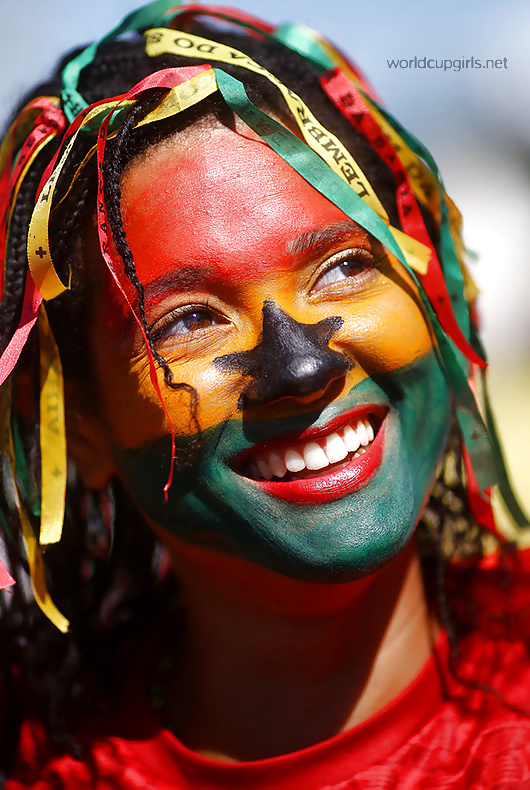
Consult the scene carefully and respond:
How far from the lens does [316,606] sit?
1821 millimetres

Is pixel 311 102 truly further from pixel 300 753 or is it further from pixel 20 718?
pixel 20 718

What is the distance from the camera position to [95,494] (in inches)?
96.0

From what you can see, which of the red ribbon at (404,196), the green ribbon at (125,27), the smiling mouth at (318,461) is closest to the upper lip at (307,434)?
the smiling mouth at (318,461)

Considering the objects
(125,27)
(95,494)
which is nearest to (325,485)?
(95,494)

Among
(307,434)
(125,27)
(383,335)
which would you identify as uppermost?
(125,27)

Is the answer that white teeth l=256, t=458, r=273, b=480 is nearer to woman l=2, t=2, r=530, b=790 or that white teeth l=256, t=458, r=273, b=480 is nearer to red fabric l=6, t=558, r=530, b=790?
woman l=2, t=2, r=530, b=790

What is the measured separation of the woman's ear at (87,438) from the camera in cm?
205

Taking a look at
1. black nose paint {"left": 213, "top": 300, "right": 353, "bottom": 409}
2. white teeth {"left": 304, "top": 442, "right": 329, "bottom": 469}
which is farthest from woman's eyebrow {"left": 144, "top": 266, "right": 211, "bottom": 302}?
white teeth {"left": 304, "top": 442, "right": 329, "bottom": 469}

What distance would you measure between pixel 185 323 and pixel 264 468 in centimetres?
36

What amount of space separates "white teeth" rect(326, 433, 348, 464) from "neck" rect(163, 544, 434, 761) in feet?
1.01

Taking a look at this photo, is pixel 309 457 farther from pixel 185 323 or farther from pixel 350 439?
pixel 185 323

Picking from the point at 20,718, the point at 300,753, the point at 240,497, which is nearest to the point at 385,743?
the point at 300,753

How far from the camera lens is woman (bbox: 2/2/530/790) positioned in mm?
1707

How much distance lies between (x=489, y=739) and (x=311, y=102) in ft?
5.19
